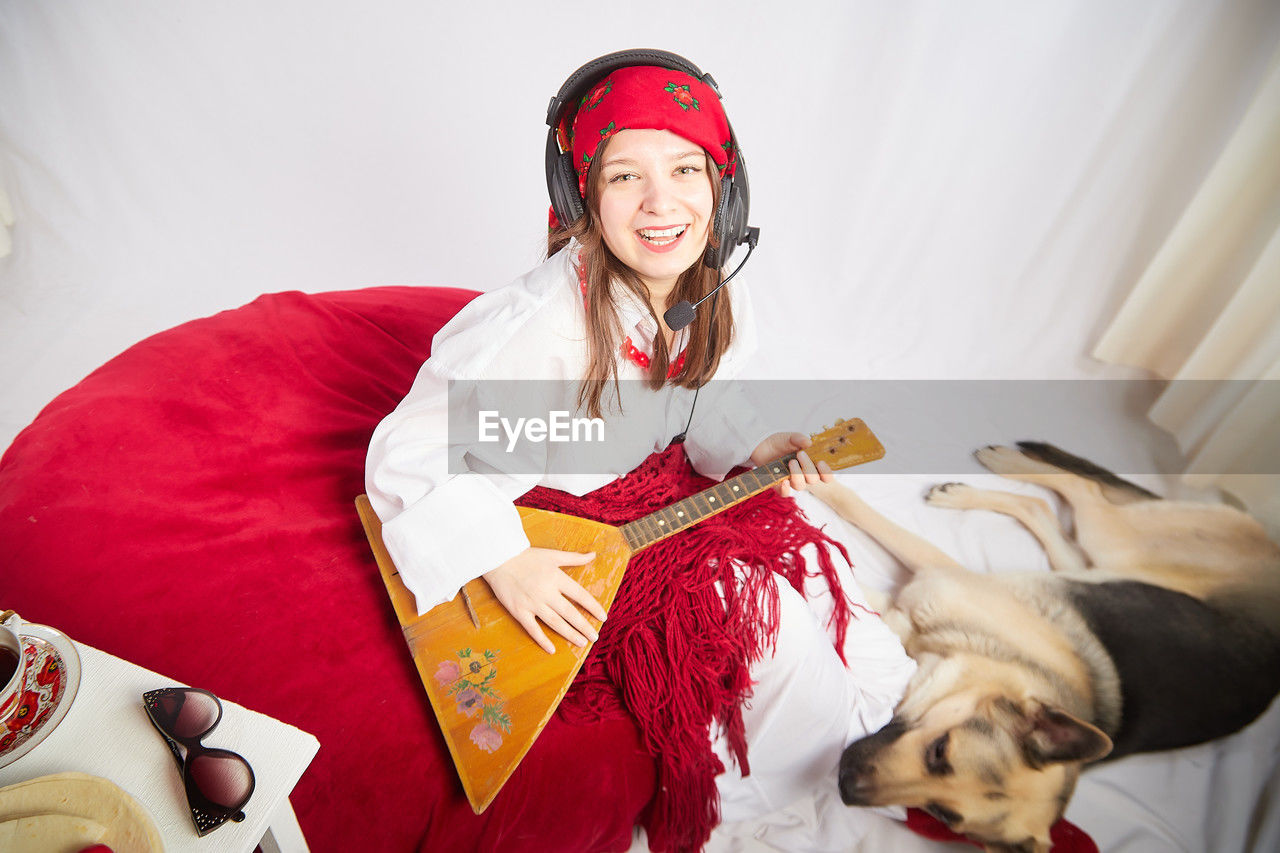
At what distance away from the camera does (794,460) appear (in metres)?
1.30

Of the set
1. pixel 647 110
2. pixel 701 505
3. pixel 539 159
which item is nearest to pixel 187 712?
pixel 701 505

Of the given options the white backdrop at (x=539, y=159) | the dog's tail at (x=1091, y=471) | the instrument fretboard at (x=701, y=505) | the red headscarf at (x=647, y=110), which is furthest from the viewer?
the white backdrop at (x=539, y=159)

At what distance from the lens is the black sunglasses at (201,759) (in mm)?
651

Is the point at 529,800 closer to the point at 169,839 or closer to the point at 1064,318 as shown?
the point at 169,839

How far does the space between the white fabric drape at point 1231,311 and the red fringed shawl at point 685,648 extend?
132 centimetres

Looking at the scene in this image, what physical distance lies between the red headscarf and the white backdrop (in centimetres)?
129

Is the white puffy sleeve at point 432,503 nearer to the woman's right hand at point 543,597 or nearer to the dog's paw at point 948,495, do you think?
the woman's right hand at point 543,597

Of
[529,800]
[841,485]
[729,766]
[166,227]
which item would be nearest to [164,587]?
[529,800]

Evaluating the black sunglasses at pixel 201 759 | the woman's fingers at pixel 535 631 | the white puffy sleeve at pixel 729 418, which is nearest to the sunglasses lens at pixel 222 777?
the black sunglasses at pixel 201 759

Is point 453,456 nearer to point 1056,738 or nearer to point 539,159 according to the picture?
point 1056,738

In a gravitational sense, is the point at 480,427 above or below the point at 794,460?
above

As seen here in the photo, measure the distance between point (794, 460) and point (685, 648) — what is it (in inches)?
17.3

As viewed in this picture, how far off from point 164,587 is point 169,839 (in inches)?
21.5

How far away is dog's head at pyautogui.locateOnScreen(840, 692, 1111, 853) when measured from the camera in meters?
1.08
